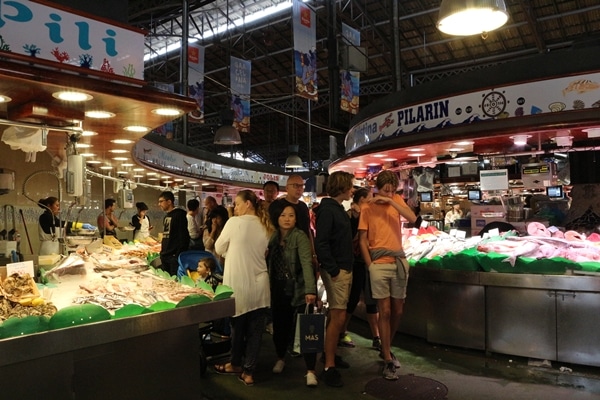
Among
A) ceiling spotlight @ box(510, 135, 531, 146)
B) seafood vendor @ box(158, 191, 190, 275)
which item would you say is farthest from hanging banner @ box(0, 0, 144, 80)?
ceiling spotlight @ box(510, 135, 531, 146)

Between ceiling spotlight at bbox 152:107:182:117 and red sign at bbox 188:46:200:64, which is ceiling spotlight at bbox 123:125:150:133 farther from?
red sign at bbox 188:46:200:64

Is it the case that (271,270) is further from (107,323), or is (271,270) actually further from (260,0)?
(260,0)

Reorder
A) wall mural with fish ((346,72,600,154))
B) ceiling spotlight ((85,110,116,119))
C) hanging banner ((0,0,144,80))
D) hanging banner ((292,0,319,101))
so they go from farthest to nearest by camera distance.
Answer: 1. hanging banner ((292,0,319,101))
2. wall mural with fish ((346,72,600,154))
3. ceiling spotlight ((85,110,116,119))
4. hanging banner ((0,0,144,80))

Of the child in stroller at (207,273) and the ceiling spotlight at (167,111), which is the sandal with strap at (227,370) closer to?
the child in stroller at (207,273)

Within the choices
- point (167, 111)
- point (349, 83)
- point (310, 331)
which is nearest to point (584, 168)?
point (349, 83)

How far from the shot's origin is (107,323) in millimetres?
3352

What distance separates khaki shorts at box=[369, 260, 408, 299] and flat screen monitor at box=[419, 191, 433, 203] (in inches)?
164

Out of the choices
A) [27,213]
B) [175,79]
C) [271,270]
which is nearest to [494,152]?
[271,270]

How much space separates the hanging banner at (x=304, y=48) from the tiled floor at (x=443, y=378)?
24.0 ft

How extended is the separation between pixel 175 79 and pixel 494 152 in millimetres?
20212

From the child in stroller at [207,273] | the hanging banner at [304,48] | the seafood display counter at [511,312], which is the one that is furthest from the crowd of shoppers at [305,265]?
the hanging banner at [304,48]

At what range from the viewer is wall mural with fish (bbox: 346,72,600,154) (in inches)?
240

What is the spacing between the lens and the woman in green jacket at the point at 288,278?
498cm

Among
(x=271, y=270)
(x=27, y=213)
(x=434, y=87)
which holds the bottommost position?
(x=271, y=270)
